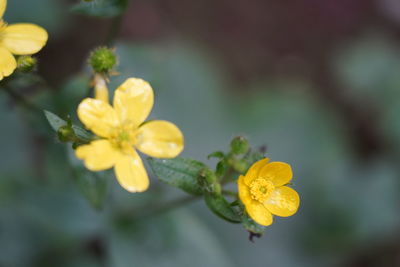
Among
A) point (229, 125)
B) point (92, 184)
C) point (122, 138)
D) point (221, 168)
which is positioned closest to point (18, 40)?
point (122, 138)

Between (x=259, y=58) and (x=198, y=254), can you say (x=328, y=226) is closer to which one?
(x=198, y=254)

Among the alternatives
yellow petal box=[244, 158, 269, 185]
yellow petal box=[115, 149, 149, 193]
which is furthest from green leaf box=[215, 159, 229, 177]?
yellow petal box=[115, 149, 149, 193]

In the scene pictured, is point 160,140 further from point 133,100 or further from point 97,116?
point 97,116

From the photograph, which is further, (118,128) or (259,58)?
(259,58)

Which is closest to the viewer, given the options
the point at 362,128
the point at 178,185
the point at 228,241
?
the point at 178,185

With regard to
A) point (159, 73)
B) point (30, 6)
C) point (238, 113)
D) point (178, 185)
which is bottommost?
point (178, 185)

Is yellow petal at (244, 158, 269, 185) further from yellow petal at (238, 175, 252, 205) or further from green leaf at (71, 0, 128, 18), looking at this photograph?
green leaf at (71, 0, 128, 18)

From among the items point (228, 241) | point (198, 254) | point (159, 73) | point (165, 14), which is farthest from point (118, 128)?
point (165, 14)
